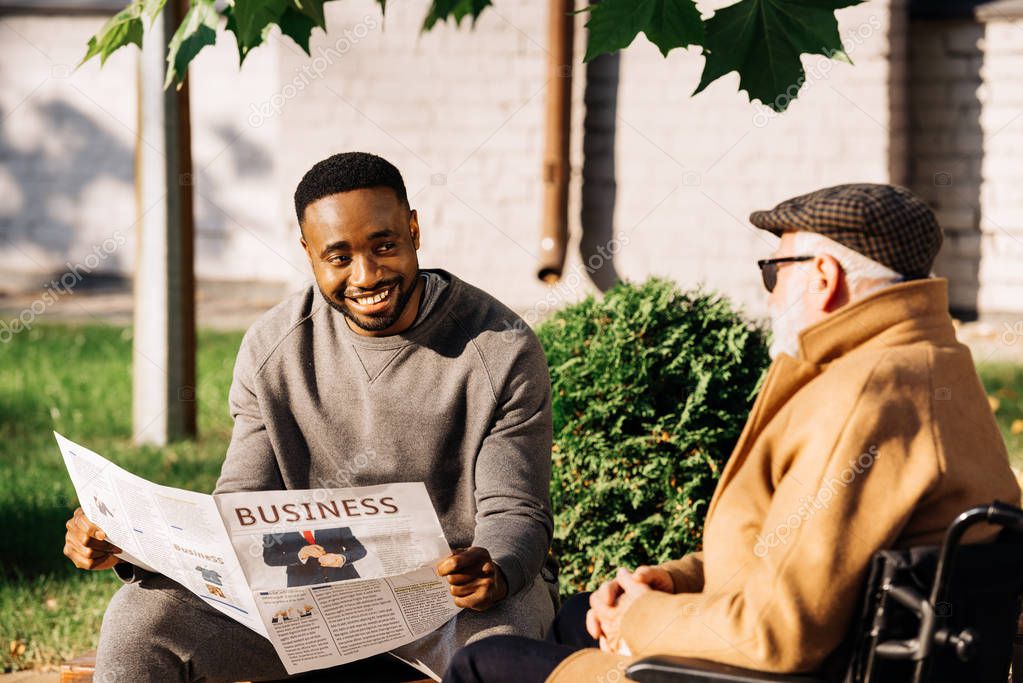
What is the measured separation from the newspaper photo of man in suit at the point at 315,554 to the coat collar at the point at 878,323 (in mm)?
962

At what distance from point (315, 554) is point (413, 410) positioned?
1.66ft

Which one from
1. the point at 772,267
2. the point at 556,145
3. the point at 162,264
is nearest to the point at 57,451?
the point at 162,264

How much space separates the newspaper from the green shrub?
4.05 ft

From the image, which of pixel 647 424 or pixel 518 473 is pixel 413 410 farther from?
pixel 647 424

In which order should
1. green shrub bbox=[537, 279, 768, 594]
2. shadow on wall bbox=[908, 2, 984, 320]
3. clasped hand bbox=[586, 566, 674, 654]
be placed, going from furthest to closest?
shadow on wall bbox=[908, 2, 984, 320] < green shrub bbox=[537, 279, 768, 594] < clasped hand bbox=[586, 566, 674, 654]

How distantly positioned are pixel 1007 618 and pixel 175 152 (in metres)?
5.44

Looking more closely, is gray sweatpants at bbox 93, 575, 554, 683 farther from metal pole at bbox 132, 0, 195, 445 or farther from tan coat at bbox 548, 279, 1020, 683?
metal pole at bbox 132, 0, 195, 445

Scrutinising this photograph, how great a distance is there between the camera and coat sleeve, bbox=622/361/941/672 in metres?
2.15

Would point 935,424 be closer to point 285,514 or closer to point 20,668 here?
point 285,514

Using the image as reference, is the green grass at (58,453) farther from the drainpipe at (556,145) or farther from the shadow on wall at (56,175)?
the shadow on wall at (56,175)

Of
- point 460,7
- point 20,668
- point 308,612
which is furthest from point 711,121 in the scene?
point 308,612

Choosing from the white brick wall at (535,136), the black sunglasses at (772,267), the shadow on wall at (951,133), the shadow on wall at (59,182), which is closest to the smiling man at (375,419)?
the black sunglasses at (772,267)

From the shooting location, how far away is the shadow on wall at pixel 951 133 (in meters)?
9.91

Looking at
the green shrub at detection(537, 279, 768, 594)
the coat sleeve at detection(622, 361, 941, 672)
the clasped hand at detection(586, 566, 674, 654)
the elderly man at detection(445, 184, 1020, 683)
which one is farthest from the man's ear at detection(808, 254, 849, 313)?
the green shrub at detection(537, 279, 768, 594)
